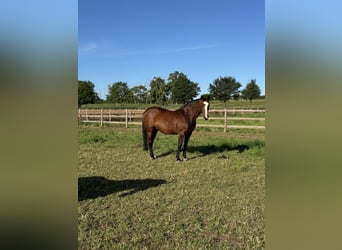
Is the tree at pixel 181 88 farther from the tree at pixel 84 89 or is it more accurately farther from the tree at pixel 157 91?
the tree at pixel 84 89

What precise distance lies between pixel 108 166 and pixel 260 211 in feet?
12.8

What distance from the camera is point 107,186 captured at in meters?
5.16

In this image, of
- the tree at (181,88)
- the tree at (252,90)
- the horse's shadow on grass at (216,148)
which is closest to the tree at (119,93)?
the tree at (181,88)

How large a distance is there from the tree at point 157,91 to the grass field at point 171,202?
37.6 metres

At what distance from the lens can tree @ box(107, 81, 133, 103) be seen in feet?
141

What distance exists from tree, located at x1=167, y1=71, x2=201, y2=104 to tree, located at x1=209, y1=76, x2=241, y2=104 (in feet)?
15.3

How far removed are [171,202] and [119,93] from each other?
40.0 metres

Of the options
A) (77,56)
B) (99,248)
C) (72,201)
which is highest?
(77,56)

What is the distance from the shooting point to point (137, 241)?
119 inches

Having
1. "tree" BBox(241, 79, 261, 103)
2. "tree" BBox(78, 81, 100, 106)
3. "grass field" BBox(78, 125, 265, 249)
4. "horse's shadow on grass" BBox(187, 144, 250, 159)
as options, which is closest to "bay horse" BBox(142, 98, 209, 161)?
"grass field" BBox(78, 125, 265, 249)

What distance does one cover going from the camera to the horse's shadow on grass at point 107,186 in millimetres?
4699
